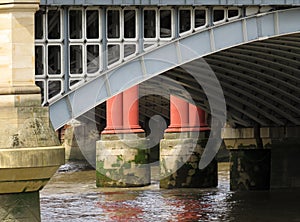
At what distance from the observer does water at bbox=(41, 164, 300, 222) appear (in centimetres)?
2675

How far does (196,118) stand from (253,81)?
6805mm

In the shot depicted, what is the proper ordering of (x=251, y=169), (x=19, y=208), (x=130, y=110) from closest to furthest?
(x=19, y=208) → (x=251, y=169) → (x=130, y=110)

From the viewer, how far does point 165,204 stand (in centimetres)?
2938

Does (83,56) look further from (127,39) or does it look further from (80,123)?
(80,123)

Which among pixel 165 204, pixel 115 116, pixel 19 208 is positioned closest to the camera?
pixel 19 208

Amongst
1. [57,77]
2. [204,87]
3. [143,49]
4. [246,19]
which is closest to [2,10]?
[57,77]

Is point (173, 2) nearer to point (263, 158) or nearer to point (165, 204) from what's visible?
point (165, 204)

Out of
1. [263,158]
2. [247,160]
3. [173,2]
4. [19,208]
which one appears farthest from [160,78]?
[19,208]

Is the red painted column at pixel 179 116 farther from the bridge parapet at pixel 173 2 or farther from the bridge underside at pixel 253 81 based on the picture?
the bridge parapet at pixel 173 2

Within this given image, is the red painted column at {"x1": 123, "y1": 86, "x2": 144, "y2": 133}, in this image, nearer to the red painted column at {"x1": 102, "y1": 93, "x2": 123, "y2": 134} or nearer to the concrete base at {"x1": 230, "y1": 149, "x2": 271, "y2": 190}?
the red painted column at {"x1": 102, "y1": 93, "x2": 123, "y2": 134}

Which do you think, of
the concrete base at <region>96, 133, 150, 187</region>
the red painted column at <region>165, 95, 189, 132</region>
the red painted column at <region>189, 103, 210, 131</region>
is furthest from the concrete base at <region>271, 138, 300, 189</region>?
the concrete base at <region>96, 133, 150, 187</region>

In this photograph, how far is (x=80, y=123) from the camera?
179 feet

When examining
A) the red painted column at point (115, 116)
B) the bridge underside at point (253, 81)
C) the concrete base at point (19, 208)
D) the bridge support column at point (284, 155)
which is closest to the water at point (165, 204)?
the bridge support column at point (284, 155)

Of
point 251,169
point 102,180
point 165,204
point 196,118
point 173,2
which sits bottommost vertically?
point 165,204
